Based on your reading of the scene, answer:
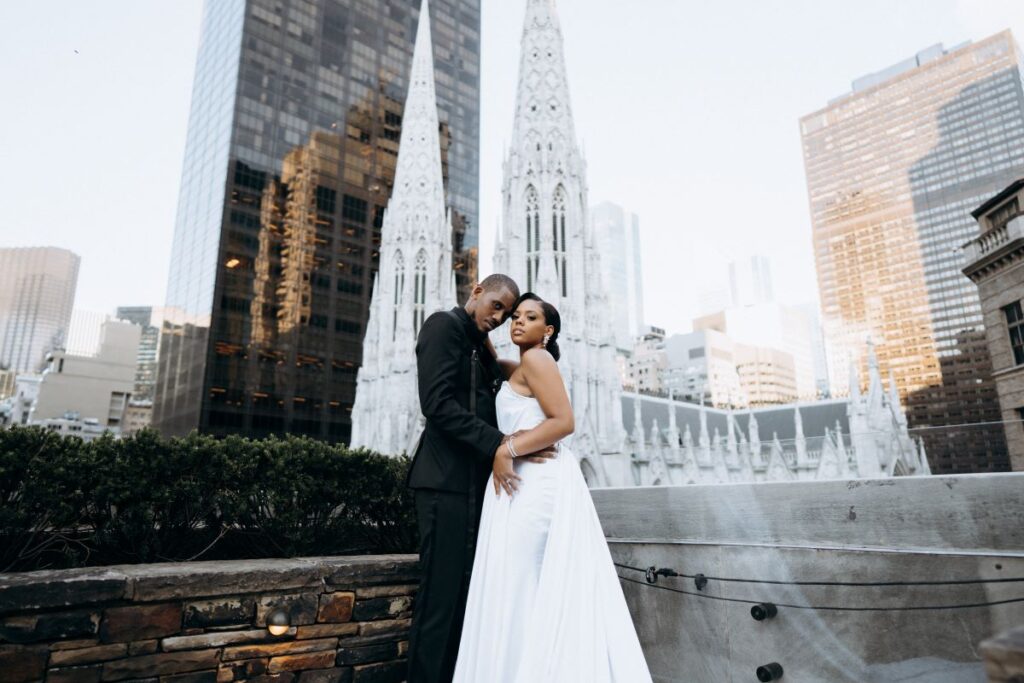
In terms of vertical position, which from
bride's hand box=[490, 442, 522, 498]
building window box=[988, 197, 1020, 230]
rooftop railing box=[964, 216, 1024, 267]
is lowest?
bride's hand box=[490, 442, 522, 498]

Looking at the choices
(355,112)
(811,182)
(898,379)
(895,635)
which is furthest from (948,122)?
(895,635)

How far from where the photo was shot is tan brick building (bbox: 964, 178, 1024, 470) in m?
17.6

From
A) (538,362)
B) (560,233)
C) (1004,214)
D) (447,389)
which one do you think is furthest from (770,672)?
(560,233)

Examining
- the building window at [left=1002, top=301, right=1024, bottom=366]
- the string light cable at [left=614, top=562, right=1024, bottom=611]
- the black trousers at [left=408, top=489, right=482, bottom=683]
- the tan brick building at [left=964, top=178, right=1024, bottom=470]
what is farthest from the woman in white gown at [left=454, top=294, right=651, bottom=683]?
the building window at [left=1002, top=301, right=1024, bottom=366]

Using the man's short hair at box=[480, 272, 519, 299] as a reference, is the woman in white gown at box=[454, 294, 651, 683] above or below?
below

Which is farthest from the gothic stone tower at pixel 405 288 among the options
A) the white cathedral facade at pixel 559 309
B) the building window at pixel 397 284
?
the white cathedral facade at pixel 559 309

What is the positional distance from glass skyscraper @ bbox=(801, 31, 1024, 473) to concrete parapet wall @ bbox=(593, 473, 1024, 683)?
253 feet

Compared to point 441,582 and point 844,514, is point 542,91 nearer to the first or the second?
point 844,514

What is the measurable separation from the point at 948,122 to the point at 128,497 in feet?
348

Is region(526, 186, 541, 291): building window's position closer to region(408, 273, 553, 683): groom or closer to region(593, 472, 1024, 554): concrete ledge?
region(593, 472, 1024, 554): concrete ledge

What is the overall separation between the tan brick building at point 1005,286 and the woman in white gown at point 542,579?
19362 mm

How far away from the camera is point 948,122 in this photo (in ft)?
278

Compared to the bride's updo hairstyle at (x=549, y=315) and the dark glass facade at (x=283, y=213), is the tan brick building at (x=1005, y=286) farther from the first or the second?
the dark glass facade at (x=283, y=213)

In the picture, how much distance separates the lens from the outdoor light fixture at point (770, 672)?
14.5 feet
